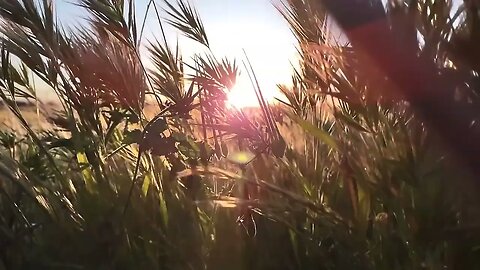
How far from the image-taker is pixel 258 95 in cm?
144

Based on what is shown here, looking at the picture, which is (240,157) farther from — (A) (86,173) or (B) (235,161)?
(A) (86,173)

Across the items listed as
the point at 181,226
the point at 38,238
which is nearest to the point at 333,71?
the point at 181,226

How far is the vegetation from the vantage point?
1.03m

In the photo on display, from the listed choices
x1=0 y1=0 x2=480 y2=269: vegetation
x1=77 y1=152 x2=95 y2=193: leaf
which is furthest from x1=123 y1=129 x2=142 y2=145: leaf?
x1=77 y1=152 x2=95 y2=193: leaf

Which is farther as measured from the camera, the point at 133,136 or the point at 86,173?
the point at 86,173

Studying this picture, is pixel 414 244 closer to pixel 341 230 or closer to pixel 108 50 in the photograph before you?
pixel 341 230

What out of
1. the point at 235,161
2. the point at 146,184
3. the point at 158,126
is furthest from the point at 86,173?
the point at 235,161

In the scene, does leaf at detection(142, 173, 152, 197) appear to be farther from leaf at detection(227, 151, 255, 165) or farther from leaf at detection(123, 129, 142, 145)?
leaf at detection(227, 151, 255, 165)

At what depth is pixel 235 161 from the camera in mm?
1586

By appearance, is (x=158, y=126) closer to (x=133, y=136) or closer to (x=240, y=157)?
(x=133, y=136)

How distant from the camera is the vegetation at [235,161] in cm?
103

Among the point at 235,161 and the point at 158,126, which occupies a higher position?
the point at 158,126

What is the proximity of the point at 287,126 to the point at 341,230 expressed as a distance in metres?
0.42

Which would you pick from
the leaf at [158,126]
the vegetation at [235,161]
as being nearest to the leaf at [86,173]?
the vegetation at [235,161]
